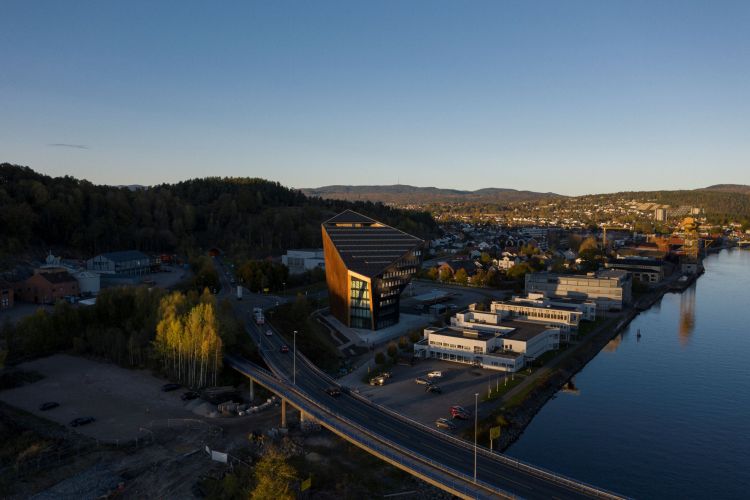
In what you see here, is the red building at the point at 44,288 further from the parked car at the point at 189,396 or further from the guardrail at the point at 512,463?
the guardrail at the point at 512,463

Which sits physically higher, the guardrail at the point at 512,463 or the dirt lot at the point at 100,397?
the guardrail at the point at 512,463

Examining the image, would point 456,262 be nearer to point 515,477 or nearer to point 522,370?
point 522,370

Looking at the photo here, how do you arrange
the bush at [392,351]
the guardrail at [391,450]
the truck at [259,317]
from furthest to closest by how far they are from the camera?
the truck at [259,317]
the bush at [392,351]
the guardrail at [391,450]

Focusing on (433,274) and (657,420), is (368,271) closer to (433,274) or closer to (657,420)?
(657,420)

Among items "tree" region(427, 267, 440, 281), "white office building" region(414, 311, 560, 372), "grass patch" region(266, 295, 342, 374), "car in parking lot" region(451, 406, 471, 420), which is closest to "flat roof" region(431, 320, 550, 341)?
"white office building" region(414, 311, 560, 372)


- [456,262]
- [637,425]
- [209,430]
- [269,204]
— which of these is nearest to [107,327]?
[209,430]

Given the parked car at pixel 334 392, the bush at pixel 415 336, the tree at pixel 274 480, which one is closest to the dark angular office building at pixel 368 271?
the bush at pixel 415 336

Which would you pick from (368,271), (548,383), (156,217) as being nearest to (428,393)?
(548,383)

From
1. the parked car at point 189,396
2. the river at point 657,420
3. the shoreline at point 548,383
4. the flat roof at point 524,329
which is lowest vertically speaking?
the river at point 657,420
